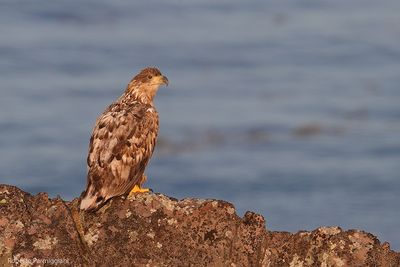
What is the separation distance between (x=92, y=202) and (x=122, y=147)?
2.49 m

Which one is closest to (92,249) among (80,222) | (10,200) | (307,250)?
(80,222)

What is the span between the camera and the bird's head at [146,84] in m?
14.4

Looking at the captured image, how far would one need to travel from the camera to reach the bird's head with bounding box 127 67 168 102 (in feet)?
47.1

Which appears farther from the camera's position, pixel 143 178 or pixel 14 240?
pixel 143 178

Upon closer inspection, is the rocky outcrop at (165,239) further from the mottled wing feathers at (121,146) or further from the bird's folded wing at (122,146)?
the bird's folded wing at (122,146)

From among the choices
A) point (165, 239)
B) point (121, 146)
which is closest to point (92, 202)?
point (165, 239)

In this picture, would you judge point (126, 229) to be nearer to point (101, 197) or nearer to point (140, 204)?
point (140, 204)

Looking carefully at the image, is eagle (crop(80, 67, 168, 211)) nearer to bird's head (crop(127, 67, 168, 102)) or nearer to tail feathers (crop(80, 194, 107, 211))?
bird's head (crop(127, 67, 168, 102))

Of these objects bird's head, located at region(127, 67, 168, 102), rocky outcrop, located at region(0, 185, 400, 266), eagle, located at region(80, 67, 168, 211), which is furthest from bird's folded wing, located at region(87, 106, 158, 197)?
rocky outcrop, located at region(0, 185, 400, 266)

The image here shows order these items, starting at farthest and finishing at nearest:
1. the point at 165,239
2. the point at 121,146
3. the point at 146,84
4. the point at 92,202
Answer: the point at 146,84
the point at 121,146
the point at 92,202
the point at 165,239

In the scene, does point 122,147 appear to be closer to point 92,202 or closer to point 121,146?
point 121,146

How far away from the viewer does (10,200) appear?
9.83 m

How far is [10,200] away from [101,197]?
4.26ft

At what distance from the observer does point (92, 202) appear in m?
10.5
